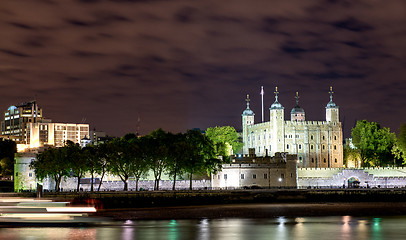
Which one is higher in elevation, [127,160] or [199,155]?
[199,155]

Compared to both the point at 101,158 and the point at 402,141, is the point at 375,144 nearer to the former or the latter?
the point at 402,141

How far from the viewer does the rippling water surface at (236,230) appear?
3578cm

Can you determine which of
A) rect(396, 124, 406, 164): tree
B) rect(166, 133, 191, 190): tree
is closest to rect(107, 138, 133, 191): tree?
rect(166, 133, 191, 190): tree

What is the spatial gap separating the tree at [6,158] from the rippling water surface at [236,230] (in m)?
104

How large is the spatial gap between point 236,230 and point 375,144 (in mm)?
94721

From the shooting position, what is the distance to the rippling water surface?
117 ft

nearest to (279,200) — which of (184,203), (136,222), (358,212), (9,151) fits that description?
(184,203)

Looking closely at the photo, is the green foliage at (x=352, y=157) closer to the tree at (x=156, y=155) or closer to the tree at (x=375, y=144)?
the tree at (x=375, y=144)

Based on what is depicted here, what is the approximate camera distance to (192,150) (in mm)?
92062

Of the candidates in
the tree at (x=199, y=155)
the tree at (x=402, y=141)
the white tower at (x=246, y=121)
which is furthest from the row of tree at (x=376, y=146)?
the tree at (x=199, y=155)

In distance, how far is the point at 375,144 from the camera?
A: 128 metres

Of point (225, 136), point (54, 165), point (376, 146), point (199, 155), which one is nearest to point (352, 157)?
point (376, 146)

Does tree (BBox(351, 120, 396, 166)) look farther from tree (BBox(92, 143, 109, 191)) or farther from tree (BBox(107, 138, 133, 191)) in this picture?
tree (BBox(92, 143, 109, 191))

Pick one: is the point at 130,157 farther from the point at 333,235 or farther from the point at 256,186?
the point at 333,235
